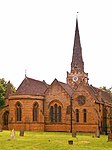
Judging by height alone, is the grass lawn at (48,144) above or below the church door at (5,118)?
below

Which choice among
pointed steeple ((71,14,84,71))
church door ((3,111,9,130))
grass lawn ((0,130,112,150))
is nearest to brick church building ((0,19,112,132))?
church door ((3,111,9,130))

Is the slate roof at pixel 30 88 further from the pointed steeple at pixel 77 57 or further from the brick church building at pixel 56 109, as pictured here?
the pointed steeple at pixel 77 57

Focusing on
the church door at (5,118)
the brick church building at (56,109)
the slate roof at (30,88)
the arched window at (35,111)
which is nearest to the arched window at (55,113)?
the brick church building at (56,109)

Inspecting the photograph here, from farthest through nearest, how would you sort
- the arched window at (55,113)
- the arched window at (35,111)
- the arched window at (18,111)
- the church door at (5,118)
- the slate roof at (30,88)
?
the church door at (5,118)
the arched window at (55,113)
the slate roof at (30,88)
the arched window at (35,111)
the arched window at (18,111)

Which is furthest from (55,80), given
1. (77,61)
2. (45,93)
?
(77,61)

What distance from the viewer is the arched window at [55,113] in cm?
6531

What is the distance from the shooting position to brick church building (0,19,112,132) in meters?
62.7

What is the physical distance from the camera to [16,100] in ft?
209

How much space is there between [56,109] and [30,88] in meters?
6.45

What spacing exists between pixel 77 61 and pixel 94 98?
32.4 m

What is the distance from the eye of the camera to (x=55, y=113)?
65.8 metres

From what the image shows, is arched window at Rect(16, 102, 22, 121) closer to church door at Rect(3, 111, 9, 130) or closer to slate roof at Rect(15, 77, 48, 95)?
slate roof at Rect(15, 77, 48, 95)

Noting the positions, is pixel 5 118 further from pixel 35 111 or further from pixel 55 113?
pixel 55 113

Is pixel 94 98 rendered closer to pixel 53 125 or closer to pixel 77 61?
pixel 53 125
